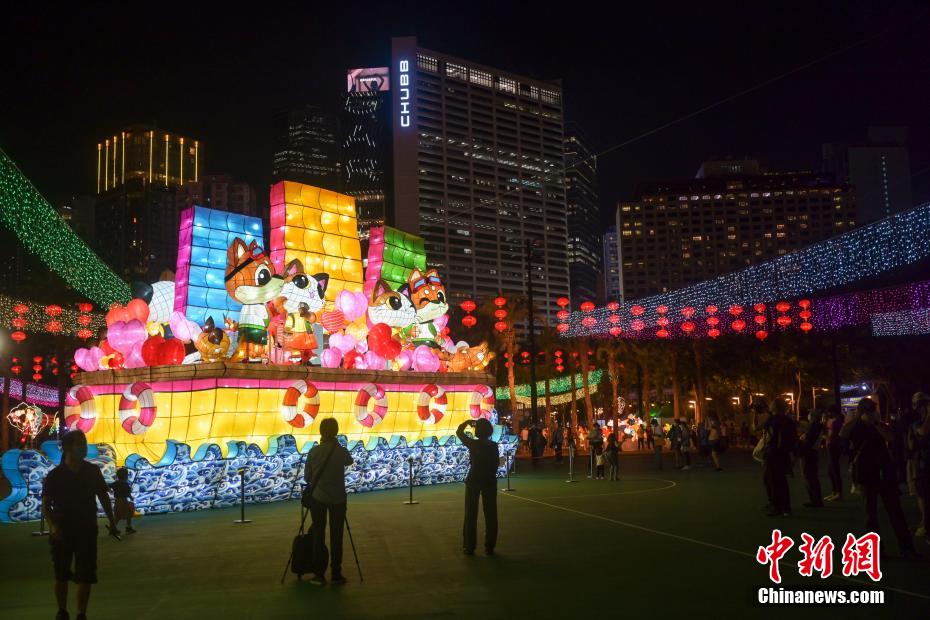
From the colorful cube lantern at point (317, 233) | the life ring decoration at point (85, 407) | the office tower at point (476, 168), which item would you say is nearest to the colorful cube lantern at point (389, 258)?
the colorful cube lantern at point (317, 233)

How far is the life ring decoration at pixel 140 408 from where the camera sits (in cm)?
1742

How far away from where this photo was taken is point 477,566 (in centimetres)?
919

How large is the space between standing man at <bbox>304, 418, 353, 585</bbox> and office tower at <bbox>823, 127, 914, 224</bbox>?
12480 cm

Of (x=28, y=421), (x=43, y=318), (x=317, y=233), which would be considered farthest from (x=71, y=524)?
(x=28, y=421)

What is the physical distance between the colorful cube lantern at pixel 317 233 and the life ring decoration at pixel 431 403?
3367 millimetres

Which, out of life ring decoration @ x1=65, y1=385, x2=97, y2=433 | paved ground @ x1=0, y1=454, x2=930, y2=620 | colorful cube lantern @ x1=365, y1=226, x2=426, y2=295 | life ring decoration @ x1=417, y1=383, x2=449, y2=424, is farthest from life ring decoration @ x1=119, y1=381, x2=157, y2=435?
colorful cube lantern @ x1=365, y1=226, x2=426, y2=295

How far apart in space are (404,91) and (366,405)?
4727 inches

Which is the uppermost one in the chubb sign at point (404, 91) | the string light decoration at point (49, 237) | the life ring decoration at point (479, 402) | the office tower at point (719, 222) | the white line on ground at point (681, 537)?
the chubb sign at point (404, 91)

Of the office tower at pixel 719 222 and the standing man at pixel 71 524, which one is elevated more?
the office tower at pixel 719 222

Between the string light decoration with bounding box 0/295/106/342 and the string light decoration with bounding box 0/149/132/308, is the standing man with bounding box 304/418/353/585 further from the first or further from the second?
the string light decoration with bounding box 0/295/106/342

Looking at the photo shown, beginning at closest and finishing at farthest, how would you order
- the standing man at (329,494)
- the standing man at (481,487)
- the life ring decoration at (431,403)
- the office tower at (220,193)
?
the standing man at (329,494), the standing man at (481,487), the life ring decoration at (431,403), the office tower at (220,193)

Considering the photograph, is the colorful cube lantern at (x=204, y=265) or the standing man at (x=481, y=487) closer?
the standing man at (x=481, y=487)

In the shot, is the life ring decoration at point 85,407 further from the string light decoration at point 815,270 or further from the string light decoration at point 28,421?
the string light decoration at point 28,421

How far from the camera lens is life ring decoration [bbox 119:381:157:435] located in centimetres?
1742
